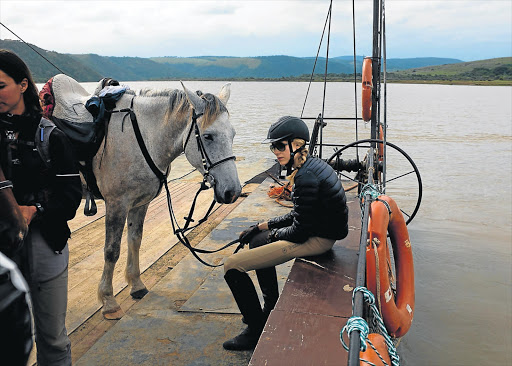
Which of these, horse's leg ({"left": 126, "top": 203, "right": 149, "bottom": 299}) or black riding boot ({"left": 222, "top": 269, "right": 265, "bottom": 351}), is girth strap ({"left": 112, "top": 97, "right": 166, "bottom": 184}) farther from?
black riding boot ({"left": 222, "top": 269, "right": 265, "bottom": 351})

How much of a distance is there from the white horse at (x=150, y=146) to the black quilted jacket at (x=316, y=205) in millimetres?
739

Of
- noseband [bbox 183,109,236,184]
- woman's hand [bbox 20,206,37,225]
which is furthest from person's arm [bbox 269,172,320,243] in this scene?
woman's hand [bbox 20,206,37,225]

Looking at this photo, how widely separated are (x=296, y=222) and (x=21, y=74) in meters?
2.25

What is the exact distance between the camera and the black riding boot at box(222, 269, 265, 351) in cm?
370

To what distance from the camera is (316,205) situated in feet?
11.5

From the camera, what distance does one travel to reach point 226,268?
3.67 meters

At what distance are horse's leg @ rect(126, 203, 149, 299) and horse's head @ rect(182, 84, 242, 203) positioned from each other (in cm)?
138

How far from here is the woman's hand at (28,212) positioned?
2271 millimetres

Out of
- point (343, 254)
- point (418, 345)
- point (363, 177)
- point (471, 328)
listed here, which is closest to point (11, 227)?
point (343, 254)

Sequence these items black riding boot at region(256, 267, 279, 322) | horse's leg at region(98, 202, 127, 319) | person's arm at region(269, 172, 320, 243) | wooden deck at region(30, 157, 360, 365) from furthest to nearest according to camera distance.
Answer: horse's leg at region(98, 202, 127, 319) → black riding boot at region(256, 267, 279, 322) → person's arm at region(269, 172, 320, 243) → wooden deck at region(30, 157, 360, 365)

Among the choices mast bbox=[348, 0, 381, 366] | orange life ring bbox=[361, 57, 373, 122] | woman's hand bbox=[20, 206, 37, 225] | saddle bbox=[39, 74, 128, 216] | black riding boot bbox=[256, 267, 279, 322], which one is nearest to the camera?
mast bbox=[348, 0, 381, 366]

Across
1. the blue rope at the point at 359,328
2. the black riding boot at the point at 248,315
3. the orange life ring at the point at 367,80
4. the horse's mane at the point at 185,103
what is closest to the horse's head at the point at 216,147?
the horse's mane at the point at 185,103

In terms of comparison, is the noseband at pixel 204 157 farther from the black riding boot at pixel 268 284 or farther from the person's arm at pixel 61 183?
the person's arm at pixel 61 183

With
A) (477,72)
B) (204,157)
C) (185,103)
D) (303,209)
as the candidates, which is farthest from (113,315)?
(477,72)
